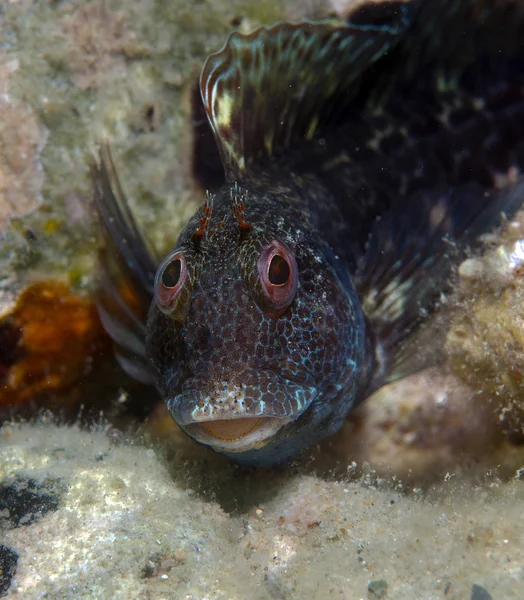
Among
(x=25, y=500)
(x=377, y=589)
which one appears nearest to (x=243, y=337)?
(x=377, y=589)

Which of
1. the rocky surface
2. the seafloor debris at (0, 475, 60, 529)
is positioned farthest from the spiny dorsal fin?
the seafloor debris at (0, 475, 60, 529)

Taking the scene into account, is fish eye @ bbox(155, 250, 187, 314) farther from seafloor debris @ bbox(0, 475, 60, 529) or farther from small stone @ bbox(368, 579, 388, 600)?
small stone @ bbox(368, 579, 388, 600)

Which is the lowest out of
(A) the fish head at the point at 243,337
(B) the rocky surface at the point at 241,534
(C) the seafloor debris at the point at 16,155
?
(B) the rocky surface at the point at 241,534

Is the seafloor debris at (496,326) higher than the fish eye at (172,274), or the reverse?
the fish eye at (172,274)

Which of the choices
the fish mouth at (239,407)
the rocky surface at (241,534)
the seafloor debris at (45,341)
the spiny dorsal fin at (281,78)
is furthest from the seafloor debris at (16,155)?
the fish mouth at (239,407)

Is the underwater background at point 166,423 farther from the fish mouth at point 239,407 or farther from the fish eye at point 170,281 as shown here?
the fish eye at point 170,281

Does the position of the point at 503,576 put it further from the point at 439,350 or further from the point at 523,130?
the point at 523,130

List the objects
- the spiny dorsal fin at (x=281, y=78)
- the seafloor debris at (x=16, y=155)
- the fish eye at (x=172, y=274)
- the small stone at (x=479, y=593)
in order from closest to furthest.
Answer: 1. the small stone at (x=479, y=593)
2. the fish eye at (x=172, y=274)
3. the spiny dorsal fin at (x=281, y=78)
4. the seafloor debris at (x=16, y=155)
